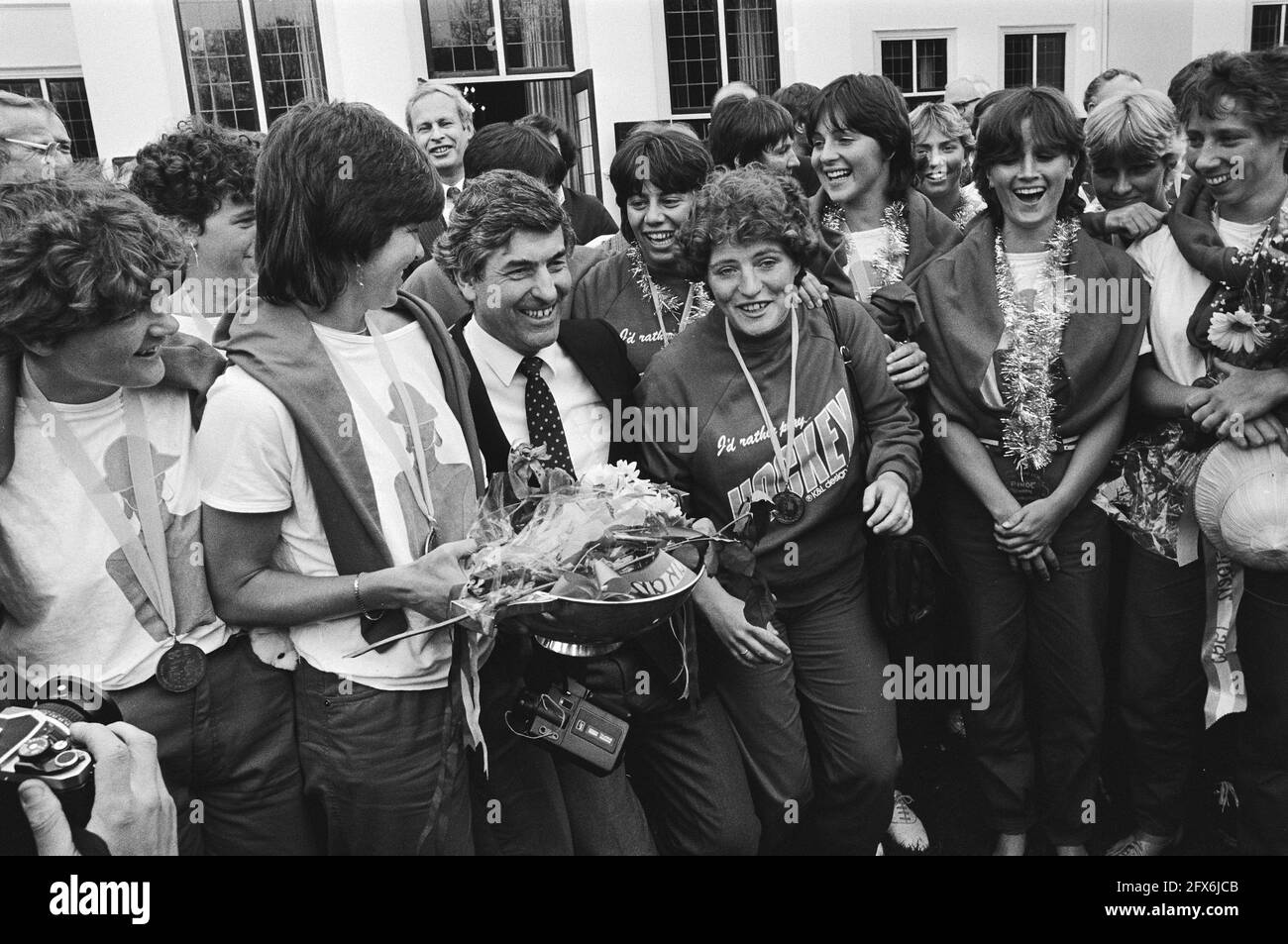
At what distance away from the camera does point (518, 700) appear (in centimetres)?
249

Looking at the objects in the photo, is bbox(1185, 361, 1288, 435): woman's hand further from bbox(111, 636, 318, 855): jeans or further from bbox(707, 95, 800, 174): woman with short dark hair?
bbox(111, 636, 318, 855): jeans

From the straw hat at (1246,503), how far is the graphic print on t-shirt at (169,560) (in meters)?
2.62

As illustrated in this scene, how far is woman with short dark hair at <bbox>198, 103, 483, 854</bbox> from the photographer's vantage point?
7.03ft

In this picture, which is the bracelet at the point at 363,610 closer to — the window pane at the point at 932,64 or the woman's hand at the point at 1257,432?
the woman's hand at the point at 1257,432

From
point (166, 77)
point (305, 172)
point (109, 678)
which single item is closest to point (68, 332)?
point (305, 172)

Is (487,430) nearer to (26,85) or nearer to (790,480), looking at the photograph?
(790,480)

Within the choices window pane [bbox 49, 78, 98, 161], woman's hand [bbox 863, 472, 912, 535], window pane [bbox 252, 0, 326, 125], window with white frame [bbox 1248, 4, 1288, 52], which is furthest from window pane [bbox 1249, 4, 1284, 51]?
window pane [bbox 49, 78, 98, 161]

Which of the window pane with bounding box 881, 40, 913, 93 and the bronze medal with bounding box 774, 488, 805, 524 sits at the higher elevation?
the window pane with bounding box 881, 40, 913, 93

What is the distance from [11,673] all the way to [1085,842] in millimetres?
3130

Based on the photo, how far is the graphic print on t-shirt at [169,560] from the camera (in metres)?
2.17

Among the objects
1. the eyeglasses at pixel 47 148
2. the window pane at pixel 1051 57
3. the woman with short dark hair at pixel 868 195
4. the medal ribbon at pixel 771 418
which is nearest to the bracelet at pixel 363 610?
the medal ribbon at pixel 771 418

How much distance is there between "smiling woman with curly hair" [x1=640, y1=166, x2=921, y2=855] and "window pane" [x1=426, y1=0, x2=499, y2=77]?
12240 millimetres

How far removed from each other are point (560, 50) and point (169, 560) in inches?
537

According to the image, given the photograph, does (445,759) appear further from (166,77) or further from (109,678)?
(166,77)
